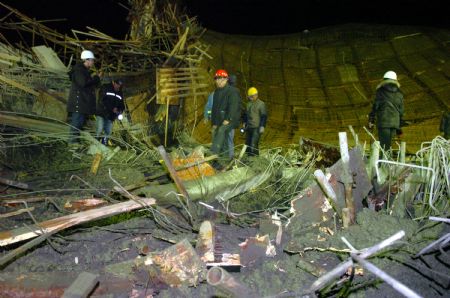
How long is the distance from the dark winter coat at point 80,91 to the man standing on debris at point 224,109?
2.14 metres

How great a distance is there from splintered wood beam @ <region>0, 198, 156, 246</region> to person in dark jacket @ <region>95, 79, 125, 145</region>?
3.44 metres

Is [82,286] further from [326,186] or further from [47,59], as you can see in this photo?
[47,59]

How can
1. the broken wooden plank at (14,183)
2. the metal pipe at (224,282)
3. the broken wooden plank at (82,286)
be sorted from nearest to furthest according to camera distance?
the metal pipe at (224,282) → the broken wooden plank at (82,286) → the broken wooden plank at (14,183)

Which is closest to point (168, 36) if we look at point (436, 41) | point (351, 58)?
point (351, 58)

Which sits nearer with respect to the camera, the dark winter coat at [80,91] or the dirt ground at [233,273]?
the dirt ground at [233,273]

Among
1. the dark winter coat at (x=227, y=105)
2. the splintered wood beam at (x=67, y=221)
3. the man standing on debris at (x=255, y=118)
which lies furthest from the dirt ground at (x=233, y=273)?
the man standing on debris at (x=255, y=118)

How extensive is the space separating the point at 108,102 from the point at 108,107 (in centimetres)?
9

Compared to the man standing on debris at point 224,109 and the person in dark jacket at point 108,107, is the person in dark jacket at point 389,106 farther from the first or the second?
the person in dark jacket at point 108,107

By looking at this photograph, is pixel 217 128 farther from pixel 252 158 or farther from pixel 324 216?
pixel 324 216

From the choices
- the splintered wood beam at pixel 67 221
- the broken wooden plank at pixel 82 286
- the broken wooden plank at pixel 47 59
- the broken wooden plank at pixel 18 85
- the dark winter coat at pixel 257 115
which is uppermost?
the broken wooden plank at pixel 47 59

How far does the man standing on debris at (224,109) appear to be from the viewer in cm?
622

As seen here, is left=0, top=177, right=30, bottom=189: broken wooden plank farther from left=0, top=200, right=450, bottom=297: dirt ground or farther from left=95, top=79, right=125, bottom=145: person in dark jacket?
left=95, top=79, right=125, bottom=145: person in dark jacket

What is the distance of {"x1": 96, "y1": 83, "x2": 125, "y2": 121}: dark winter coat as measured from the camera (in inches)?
271

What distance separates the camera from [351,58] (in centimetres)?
1060
